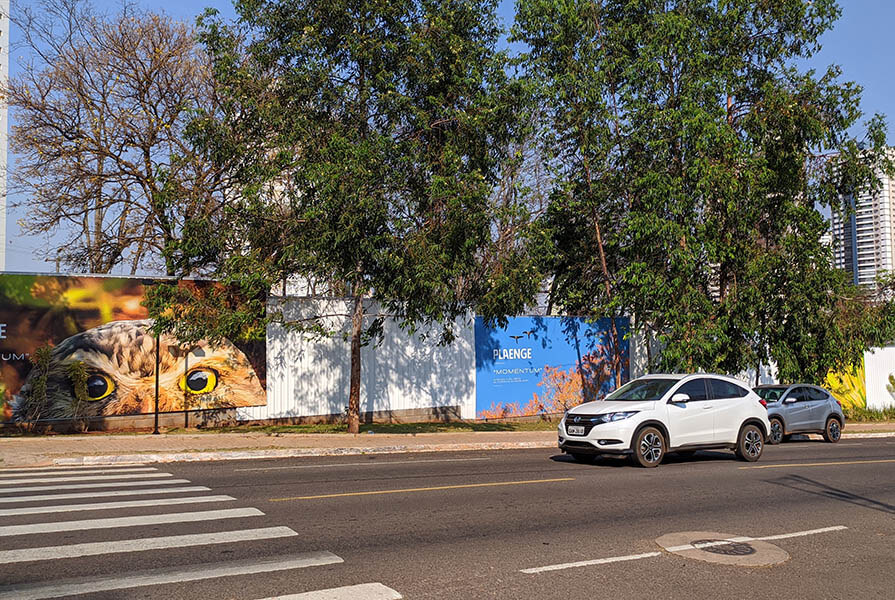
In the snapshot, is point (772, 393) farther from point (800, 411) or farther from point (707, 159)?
point (707, 159)

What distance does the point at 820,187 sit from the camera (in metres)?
24.6

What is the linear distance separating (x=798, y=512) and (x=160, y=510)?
309 inches

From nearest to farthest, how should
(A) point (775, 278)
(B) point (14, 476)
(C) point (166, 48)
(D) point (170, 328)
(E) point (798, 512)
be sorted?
(E) point (798, 512) < (B) point (14, 476) < (D) point (170, 328) < (A) point (775, 278) < (C) point (166, 48)

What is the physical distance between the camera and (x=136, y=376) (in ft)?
66.8

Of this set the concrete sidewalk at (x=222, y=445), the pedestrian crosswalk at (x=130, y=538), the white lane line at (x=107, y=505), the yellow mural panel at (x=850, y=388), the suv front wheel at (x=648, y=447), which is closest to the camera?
the pedestrian crosswalk at (x=130, y=538)

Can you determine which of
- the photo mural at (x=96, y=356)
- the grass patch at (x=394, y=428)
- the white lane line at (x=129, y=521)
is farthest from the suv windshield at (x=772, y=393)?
the white lane line at (x=129, y=521)

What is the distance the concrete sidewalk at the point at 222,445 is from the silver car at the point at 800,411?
624 cm

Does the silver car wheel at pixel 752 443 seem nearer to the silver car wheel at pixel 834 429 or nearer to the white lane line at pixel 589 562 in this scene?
the silver car wheel at pixel 834 429

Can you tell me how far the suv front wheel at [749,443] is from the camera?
15.5 meters

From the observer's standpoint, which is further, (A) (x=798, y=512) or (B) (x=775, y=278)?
(B) (x=775, y=278)

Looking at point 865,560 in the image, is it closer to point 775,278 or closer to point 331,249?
point 331,249

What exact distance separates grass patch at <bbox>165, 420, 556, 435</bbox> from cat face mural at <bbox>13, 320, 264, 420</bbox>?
83 cm

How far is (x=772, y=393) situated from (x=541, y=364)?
8.02m

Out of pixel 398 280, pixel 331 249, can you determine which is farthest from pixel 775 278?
pixel 331 249
